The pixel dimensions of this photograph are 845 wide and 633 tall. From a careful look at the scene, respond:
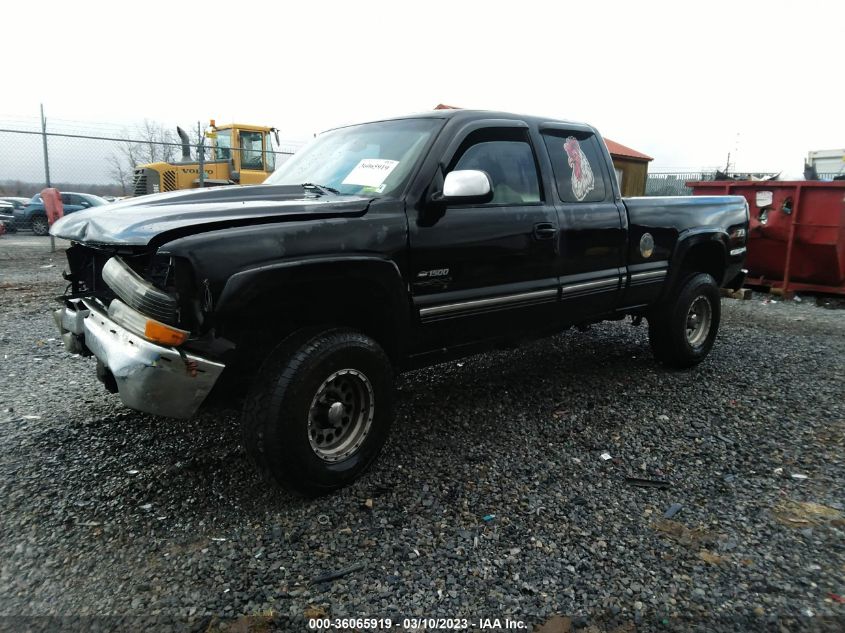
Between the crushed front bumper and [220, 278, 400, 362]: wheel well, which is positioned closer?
the crushed front bumper

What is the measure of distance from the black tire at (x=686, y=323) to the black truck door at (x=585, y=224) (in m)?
0.76

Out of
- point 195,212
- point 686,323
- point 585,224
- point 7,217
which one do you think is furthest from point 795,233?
point 7,217

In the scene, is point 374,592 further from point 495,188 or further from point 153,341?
point 495,188

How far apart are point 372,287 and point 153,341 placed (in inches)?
41.0

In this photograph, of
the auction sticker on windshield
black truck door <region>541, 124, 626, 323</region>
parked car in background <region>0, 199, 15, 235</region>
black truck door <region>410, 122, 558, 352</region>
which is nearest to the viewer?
black truck door <region>410, 122, 558, 352</region>

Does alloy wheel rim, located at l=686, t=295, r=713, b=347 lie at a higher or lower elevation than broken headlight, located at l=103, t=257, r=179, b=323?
lower

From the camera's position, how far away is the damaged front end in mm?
2404

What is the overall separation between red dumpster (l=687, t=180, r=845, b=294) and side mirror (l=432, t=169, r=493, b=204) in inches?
283

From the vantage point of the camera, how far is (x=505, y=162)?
3.67 metres

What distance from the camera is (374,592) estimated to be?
2248 mm

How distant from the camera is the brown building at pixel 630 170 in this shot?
63.3 ft

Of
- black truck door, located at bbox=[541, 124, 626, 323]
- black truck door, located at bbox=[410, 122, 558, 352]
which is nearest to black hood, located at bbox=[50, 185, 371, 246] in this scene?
black truck door, located at bbox=[410, 122, 558, 352]

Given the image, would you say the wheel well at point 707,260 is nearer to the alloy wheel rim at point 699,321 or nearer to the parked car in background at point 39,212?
the alloy wheel rim at point 699,321

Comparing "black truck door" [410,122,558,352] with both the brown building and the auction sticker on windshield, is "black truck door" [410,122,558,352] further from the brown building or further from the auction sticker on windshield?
the brown building
